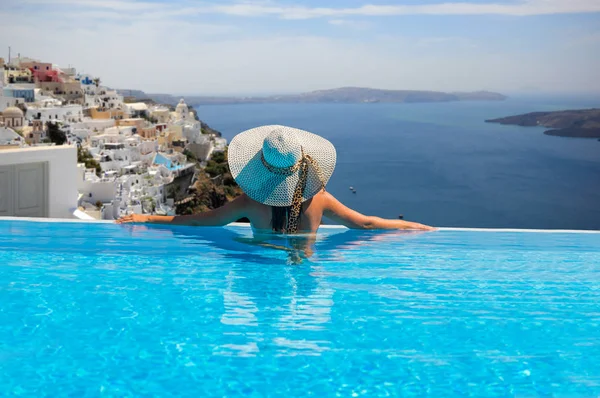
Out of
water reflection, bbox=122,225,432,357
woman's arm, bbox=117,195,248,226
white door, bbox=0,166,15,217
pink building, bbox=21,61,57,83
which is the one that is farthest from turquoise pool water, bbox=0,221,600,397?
pink building, bbox=21,61,57,83

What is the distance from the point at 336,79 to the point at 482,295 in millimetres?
64125

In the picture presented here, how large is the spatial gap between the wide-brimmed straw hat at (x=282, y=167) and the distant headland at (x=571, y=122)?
148 ft

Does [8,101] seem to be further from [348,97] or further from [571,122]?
[571,122]

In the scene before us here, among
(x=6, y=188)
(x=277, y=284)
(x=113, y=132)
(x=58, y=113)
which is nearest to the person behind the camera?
(x=277, y=284)

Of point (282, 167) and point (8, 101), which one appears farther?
point (8, 101)

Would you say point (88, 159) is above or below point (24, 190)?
below

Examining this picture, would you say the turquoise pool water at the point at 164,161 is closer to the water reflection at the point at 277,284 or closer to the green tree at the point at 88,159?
the green tree at the point at 88,159

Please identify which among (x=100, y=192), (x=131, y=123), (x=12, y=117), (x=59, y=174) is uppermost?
(x=59, y=174)

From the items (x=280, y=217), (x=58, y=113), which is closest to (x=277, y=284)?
(x=280, y=217)

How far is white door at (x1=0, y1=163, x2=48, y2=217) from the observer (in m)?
4.65

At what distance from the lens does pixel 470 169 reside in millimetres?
46625

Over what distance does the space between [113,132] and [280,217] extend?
4582 cm

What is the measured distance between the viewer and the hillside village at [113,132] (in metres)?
39.4

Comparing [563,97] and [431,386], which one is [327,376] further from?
[563,97]
